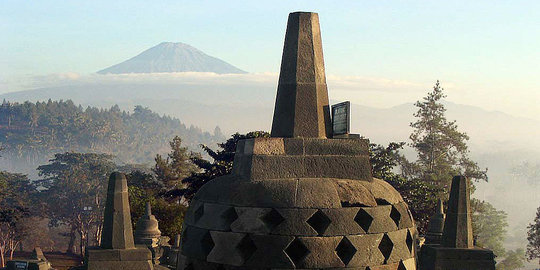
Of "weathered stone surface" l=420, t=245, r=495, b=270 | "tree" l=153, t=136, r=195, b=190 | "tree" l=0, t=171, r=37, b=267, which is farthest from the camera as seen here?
"tree" l=153, t=136, r=195, b=190

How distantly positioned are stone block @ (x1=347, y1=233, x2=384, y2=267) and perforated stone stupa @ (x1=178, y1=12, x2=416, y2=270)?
0.01m

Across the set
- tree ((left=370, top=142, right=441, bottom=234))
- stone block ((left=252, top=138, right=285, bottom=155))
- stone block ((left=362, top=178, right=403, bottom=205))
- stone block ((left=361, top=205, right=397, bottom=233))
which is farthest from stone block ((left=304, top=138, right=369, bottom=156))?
tree ((left=370, top=142, right=441, bottom=234))

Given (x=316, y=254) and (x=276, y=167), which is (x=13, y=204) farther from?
(x=316, y=254)

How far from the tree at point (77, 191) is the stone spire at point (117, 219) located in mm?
86758

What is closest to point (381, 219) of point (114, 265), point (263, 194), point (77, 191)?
point (263, 194)

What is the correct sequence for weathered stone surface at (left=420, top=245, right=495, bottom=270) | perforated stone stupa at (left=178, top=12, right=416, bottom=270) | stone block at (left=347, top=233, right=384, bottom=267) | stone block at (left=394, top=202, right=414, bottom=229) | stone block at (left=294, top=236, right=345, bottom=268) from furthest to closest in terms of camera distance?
weathered stone surface at (left=420, top=245, right=495, bottom=270) → stone block at (left=394, top=202, right=414, bottom=229) → stone block at (left=347, top=233, right=384, bottom=267) → perforated stone stupa at (left=178, top=12, right=416, bottom=270) → stone block at (left=294, top=236, right=345, bottom=268)

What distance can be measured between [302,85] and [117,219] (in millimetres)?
6203

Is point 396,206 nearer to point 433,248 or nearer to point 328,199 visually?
point 328,199

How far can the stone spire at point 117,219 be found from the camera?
14008 millimetres

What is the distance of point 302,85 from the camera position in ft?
33.3

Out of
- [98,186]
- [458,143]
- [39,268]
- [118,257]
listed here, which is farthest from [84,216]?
[118,257]

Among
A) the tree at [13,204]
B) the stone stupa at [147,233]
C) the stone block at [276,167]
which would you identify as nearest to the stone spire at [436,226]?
the stone stupa at [147,233]

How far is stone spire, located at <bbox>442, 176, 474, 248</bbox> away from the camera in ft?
40.9

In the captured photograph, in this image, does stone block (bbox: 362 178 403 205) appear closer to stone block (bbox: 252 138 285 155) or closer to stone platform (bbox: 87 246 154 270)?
stone block (bbox: 252 138 285 155)
